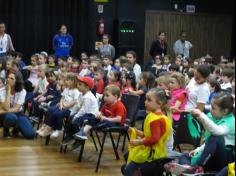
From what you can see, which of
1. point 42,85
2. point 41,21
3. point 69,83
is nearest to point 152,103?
point 69,83

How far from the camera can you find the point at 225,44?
16266 millimetres

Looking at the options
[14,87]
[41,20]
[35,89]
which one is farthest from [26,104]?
[41,20]

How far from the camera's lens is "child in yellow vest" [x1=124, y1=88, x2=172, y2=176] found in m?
4.00

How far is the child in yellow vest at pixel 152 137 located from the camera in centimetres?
400

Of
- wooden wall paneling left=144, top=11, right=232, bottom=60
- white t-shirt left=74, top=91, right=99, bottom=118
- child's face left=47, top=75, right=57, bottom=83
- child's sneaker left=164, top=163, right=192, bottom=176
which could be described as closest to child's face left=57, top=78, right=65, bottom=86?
child's face left=47, top=75, right=57, bottom=83

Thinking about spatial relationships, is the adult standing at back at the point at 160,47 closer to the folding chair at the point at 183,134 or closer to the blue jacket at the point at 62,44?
the blue jacket at the point at 62,44

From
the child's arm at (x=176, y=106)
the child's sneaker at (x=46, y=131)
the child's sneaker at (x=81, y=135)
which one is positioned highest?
A: the child's arm at (x=176, y=106)

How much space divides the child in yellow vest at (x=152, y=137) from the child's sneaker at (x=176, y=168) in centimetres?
30

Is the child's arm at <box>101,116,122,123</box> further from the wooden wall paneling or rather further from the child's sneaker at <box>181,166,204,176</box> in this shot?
the wooden wall paneling

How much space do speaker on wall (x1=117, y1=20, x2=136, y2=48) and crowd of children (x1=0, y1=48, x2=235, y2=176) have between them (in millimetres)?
5006

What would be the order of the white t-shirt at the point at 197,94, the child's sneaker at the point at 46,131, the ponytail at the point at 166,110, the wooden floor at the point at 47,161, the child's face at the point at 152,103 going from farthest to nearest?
the child's sneaker at the point at 46,131 → the white t-shirt at the point at 197,94 → the wooden floor at the point at 47,161 → the ponytail at the point at 166,110 → the child's face at the point at 152,103

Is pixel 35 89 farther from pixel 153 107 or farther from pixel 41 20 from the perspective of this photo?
pixel 41 20

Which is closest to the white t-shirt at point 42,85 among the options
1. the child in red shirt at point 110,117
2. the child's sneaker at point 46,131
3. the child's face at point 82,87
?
the child's sneaker at point 46,131

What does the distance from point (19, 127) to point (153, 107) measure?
3.29 metres
